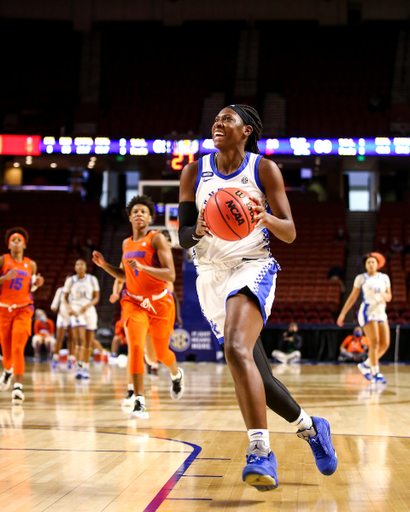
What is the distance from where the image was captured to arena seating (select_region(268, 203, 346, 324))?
17.0 m

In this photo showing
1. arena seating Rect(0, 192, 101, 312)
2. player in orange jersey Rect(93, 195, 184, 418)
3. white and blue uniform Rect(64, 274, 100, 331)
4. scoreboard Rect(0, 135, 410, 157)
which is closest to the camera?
player in orange jersey Rect(93, 195, 184, 418)

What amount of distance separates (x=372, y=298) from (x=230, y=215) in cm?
691

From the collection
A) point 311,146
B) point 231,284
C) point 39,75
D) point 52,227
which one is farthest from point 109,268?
point 39,75

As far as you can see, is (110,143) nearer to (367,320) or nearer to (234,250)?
(367,320)

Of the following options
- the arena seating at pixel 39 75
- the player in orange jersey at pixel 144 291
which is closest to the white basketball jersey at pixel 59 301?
the player in orange jersey at pixel 144 291

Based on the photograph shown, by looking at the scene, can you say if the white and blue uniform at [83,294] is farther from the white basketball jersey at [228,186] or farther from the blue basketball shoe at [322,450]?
the blue basketball shoe at [322,450]

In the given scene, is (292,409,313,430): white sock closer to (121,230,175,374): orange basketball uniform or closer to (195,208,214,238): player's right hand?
(195,208,214,238): player's right hand

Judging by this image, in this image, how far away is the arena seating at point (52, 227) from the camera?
765 inches

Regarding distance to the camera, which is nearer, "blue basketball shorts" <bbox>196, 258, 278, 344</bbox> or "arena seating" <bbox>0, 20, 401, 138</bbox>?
"blue basketball shorts" <bbox>196, 258, 278, 344</bbox>

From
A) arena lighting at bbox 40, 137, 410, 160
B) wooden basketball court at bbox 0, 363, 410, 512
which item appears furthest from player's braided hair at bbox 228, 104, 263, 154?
arena lighting at bbox 40, 137, 410, 160

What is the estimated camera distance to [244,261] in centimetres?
315

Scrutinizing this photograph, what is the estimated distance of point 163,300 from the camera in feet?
19.7

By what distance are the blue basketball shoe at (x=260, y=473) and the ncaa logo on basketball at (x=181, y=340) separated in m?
11.9

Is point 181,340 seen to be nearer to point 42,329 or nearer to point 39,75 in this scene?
point 42,329
